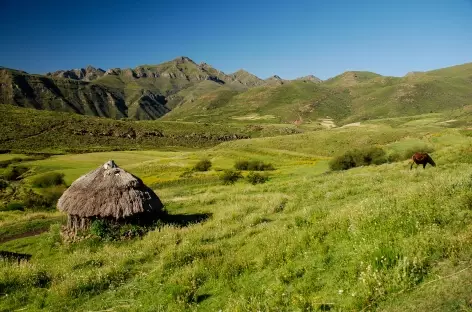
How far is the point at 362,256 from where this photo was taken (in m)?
7.17

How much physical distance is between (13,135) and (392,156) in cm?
10530

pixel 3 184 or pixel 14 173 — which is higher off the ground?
pixel 14 173

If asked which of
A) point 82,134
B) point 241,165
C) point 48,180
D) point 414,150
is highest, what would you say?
point 82,134

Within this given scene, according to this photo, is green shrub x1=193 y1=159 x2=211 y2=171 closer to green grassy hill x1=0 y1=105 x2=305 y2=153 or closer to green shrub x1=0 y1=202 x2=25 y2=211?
green shrub x1=0 y1=202 x2=25 y2=211

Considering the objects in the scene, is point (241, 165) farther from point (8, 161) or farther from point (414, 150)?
point (8, 161)

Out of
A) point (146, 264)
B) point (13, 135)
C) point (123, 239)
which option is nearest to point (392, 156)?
point (123, 239)

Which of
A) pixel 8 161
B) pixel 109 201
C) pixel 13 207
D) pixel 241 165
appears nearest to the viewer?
pixel 109 201

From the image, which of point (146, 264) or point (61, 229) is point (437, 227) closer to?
point (146, 264)

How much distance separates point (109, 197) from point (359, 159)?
3699cm

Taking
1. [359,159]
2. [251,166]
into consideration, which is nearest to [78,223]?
[359,159]

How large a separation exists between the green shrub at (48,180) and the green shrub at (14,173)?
895 centimetres

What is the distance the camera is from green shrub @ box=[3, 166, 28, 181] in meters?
65.7

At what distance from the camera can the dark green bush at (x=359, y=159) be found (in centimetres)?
4716

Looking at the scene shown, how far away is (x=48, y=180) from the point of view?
5816 centimetres
